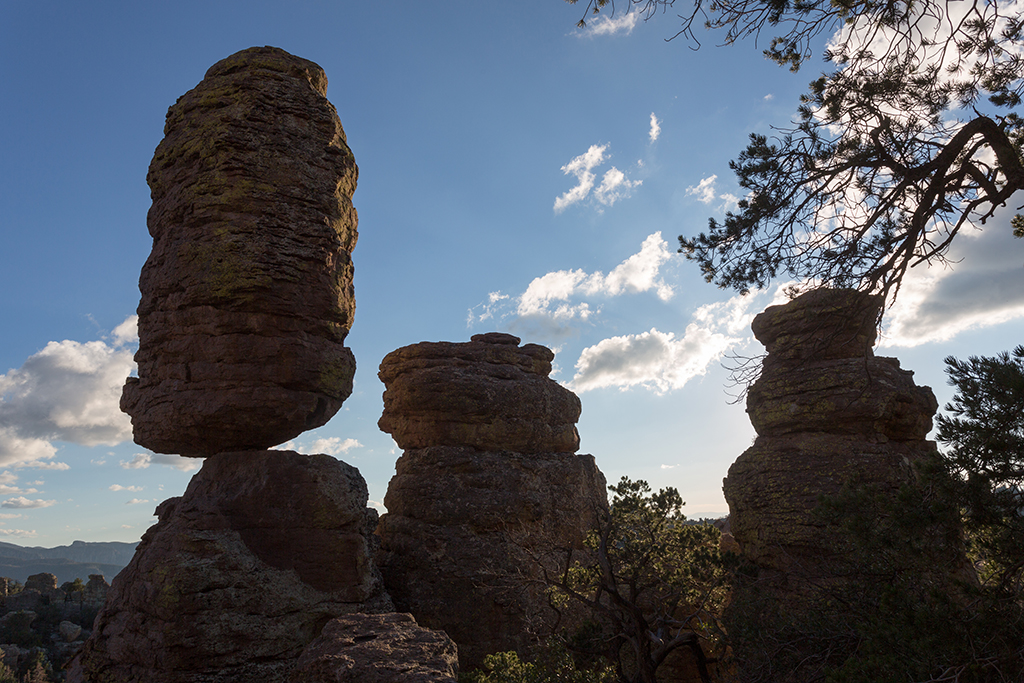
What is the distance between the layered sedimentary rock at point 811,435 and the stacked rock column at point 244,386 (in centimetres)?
893

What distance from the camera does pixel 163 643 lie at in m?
9.34

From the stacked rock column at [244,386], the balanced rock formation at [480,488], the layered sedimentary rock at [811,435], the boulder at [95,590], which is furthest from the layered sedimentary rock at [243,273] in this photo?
the boulder at [95,590]

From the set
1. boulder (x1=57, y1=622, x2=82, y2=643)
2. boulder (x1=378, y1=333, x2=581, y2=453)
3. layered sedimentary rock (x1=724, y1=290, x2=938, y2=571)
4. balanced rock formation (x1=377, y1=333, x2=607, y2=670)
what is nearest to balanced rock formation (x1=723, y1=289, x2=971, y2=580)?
layered sedimentary rock (x1=724, y1=290, x2=938, y2=571)

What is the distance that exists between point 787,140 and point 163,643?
12.4 metres

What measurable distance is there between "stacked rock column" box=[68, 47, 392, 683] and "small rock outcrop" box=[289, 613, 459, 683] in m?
3.61

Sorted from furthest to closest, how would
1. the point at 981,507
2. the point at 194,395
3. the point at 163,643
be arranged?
the point at 194,395 < the point at 163,643 < the point at 981,507

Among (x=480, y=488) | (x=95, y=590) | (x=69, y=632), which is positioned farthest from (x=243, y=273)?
(x=95, y=590)

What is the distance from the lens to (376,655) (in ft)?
21.3

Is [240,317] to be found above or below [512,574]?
above

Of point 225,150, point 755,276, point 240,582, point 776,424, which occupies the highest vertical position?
point 225,150

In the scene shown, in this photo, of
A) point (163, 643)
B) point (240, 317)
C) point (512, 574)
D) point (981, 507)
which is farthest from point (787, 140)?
point (163, 643)

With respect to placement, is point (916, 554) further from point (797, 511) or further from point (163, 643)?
point (163, 643)

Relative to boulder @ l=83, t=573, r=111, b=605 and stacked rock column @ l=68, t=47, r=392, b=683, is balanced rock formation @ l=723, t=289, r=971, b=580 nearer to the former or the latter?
stacked rock column @ l=68, t=47, r=392, b=683

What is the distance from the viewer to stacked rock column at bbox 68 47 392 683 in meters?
9.94
